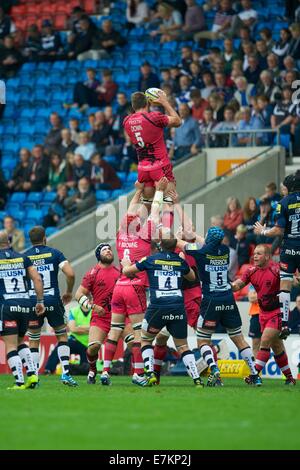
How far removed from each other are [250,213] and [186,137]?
340 cm

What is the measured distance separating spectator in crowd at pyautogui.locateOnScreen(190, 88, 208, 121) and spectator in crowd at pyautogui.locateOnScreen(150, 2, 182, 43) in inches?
142

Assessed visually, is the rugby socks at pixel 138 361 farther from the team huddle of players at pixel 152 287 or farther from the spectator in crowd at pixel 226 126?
the spectator in crowd at pixel 226 126

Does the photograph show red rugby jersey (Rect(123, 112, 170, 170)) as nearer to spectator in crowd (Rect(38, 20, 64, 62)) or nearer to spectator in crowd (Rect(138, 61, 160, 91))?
spectator in crowd (Rect(138, 61, 160, 91))

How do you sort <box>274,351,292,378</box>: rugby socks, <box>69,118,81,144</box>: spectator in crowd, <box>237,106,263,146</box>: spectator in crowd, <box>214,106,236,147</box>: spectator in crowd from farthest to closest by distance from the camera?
<box>69,118,81,144</box>: spectator in crowd → <box>214,106,236,147</box>: spectator in crowd → <box>237,106,263,146</box>: spectator in crowd → <box>274,351,292,378</box>: rugby socks

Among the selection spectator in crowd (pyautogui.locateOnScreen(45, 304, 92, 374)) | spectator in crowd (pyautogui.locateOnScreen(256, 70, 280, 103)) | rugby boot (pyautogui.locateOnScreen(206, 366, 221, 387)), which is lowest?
spectator in crowd (pyautogui.locateOnScreen(45, 304, 92, 374))

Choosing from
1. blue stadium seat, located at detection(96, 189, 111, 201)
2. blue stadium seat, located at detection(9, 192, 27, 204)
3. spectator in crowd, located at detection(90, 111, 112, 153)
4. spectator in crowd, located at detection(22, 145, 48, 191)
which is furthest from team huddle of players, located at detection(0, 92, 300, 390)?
blue stadium seat, located at detection(9, 192, 27, 204)

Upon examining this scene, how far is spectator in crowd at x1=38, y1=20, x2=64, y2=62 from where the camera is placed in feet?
107

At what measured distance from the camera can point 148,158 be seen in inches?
746

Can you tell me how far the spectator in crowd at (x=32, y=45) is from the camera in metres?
32.9

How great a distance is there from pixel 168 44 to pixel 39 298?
14.8 metres

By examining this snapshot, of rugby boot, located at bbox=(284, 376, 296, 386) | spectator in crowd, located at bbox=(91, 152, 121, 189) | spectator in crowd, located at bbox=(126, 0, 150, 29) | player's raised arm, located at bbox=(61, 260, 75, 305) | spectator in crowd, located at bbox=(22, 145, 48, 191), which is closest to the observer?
player's raised arm, located at bbox=(61, 260, 75, 305)

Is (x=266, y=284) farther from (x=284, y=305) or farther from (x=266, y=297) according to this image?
(x=284, y=305)

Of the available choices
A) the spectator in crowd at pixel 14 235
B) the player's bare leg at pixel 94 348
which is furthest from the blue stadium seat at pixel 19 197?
the player's bare leg at pixel 94 348
